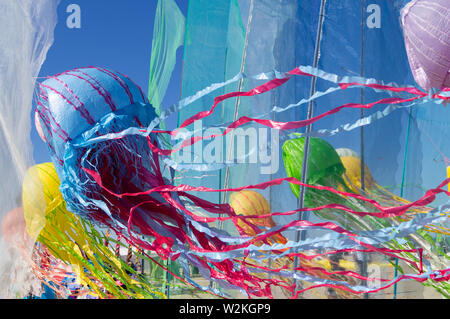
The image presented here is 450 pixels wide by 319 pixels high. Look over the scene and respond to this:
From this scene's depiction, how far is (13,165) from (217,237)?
27.1 inches

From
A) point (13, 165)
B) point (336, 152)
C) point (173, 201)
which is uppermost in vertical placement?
point (336, 152)

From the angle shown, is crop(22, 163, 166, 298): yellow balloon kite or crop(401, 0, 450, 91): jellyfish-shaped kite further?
crop(22, 163, 166, 298): yellow balloon kite

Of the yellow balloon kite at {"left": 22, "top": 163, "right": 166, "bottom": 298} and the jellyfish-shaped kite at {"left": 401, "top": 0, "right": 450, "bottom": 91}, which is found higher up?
the jellyfish-shaped kite at {"left": 401, "top": 0, "right": 450, "bottom": 91}

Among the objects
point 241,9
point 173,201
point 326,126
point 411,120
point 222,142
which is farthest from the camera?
point 241,9

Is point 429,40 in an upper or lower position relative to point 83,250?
upper

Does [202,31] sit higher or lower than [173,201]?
higher

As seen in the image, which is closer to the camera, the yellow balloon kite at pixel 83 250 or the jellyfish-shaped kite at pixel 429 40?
the jellyfish-shaped kite at pixel 429 40

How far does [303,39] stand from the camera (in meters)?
2.31

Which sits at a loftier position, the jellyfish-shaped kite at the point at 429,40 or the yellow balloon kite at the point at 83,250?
the jellyfish-shaped kite at the point at 429,40

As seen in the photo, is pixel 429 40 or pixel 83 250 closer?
pixel 429 40

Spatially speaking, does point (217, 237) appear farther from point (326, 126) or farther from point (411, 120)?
point (411, 120)

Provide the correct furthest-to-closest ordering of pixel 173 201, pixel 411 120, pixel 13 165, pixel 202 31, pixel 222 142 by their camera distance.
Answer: pixel 202 31, pixel 222 142, pixel 411 120, pixel 173 201, pixel 13 165

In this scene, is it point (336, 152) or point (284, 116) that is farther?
point (284, 116)

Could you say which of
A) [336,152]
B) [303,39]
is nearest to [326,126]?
[336,152]
